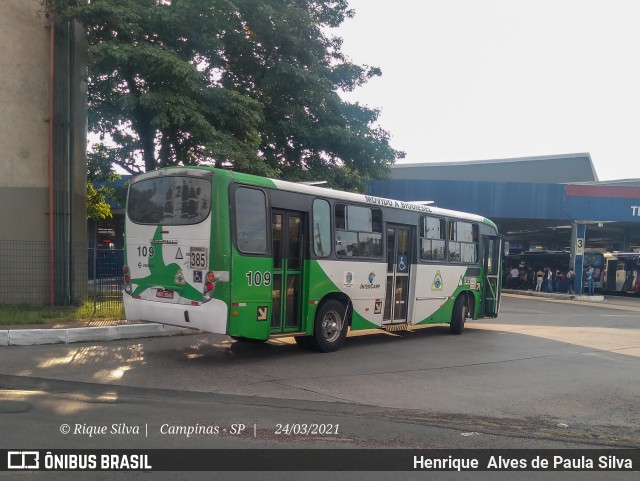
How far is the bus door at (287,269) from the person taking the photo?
9992 mm

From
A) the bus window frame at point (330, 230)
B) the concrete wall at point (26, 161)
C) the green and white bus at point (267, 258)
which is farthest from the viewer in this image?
the concrete wall at point (26, 161)

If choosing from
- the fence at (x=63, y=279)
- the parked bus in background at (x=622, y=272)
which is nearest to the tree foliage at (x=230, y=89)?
the fence at (x=63, y=279)

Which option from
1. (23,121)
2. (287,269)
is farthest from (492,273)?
(23,121)

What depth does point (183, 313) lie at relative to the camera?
924cm

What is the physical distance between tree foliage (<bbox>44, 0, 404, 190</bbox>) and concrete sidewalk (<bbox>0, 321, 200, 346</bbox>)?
15.4 feet

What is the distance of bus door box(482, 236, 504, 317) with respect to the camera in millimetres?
16047

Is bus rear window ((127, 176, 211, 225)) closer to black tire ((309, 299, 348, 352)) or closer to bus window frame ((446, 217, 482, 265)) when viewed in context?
black tire ((309, 299, 348, 352))

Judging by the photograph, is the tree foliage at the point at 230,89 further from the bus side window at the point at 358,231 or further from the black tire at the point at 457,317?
the black tire at the point at 457,317

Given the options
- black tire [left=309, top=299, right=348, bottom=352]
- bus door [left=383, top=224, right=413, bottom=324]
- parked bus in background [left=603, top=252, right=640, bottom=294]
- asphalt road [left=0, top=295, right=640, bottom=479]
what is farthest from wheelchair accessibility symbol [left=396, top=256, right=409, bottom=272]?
parked bus in background [left=603, top=252, right=640, bottom=294]

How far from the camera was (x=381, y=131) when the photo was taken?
19.9 metres

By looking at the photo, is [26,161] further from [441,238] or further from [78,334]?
[441,238]

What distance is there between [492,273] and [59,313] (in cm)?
1136

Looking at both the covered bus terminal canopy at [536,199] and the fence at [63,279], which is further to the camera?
the covered bus terminal canopy at [536,199]

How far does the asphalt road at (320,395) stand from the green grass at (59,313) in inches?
91.2
